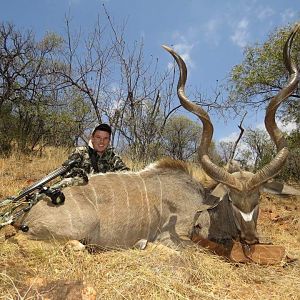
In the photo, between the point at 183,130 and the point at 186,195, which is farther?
the point at 183,130

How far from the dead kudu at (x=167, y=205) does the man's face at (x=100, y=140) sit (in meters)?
0.54

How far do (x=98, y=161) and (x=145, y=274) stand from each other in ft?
6.24

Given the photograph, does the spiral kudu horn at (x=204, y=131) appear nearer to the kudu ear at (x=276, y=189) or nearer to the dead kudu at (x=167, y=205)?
the dead kudu at (x=167, y=205)

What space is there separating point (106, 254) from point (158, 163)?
1179 millimetres

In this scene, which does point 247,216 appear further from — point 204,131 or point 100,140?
point 100,140

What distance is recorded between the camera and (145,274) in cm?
220

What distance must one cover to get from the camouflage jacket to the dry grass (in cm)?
124

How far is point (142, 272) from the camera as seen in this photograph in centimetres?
223

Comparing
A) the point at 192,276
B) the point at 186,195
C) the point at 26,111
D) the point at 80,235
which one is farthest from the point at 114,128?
the point at 192,276

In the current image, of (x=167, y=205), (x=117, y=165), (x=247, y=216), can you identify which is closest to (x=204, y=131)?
(x=167, y=205)

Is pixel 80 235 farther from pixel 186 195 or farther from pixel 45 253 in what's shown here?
pixel 186 195

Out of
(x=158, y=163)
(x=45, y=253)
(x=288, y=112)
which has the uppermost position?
(x=288, y=112)

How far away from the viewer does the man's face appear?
382 centimetres

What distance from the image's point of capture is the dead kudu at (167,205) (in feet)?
9.39
